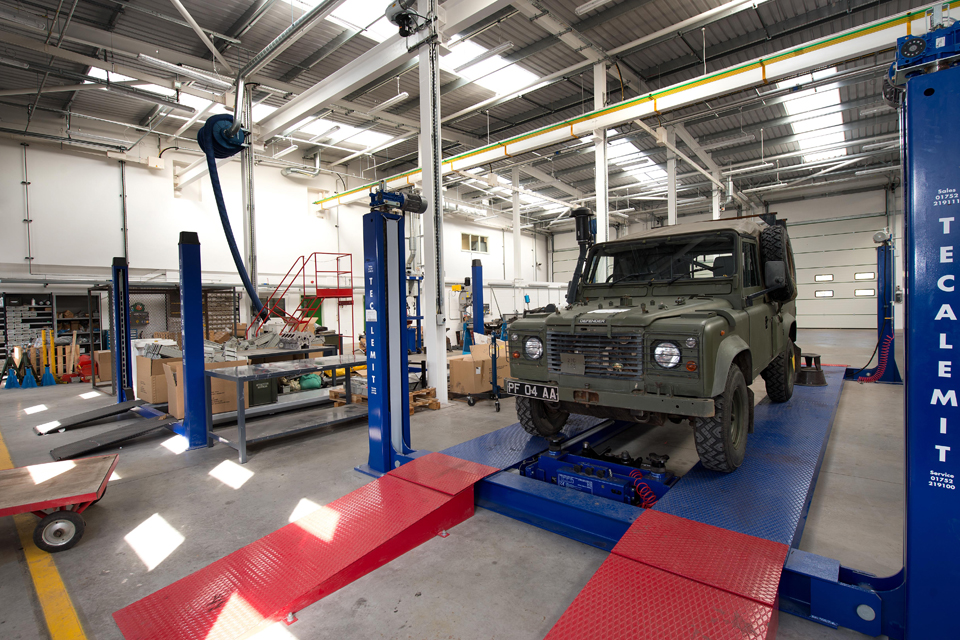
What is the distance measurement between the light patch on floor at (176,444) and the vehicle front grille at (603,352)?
4.38m

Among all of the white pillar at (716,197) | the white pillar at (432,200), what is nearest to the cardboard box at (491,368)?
the white pillar at (432,200)

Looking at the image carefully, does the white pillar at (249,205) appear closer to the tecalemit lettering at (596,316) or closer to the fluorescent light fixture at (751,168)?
the tecalemit lettering at (596,316)

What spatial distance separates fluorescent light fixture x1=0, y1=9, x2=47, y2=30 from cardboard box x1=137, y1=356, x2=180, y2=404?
5.46 m

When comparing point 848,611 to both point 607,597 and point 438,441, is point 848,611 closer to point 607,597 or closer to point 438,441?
point 607,597

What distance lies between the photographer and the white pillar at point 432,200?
654cm

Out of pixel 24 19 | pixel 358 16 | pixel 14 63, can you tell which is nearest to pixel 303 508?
pixel 358 16

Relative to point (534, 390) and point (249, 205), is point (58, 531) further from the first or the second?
point (249, 205)

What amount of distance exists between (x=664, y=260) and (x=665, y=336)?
4.84 ft

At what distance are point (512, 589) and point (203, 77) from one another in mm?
9652

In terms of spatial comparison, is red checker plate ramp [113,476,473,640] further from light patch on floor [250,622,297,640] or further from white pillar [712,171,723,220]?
white pillar [712,171,723,220]

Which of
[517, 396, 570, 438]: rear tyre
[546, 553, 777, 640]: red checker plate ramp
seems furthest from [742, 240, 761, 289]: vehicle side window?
[546, 553, 777, 640]: red checker plate ramp

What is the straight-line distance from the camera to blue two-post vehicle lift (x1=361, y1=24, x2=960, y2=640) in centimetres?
162

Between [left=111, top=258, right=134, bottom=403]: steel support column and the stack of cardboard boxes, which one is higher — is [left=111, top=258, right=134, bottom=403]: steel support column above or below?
above

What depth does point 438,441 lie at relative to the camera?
207 inches
